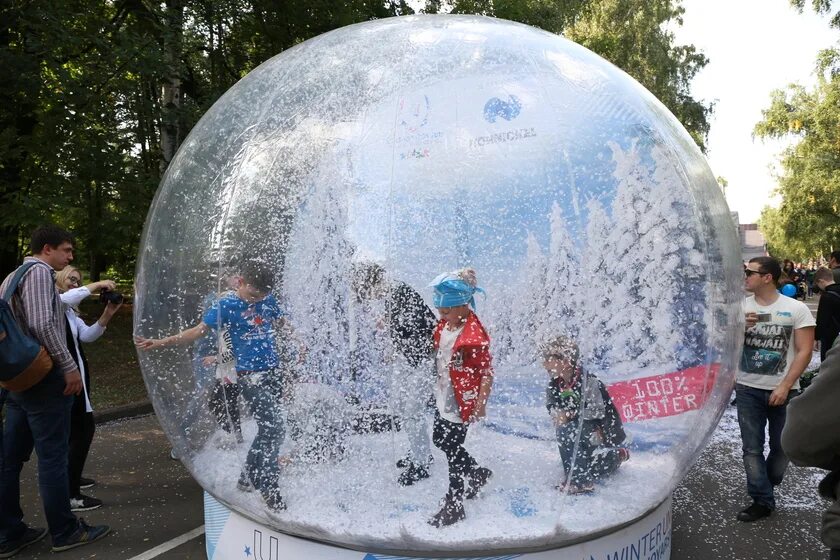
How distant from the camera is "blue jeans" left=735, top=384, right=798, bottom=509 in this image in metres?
4.09

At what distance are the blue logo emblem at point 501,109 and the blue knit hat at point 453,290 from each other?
0.68 m

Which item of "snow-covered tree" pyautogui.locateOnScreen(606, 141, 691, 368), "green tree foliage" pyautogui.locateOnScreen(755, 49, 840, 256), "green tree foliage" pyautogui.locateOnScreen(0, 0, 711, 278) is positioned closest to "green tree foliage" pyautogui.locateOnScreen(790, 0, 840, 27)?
"green tree foliage" pyautogui.locateOnScreen(755, 49, 840, 256)

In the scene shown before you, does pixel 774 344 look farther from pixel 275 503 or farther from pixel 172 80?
pixel 172 80

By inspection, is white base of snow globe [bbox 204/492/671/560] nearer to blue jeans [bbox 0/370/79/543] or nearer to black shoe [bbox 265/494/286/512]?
black shoe [bbox 265/494/286/512]

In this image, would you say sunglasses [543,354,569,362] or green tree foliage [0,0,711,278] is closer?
sunglasses [543,354,569,362]

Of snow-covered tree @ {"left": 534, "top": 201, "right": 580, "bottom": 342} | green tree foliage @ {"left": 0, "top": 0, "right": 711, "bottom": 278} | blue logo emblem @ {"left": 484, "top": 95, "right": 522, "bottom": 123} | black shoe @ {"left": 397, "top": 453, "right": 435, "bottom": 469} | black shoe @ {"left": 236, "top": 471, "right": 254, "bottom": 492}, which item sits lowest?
black shoe @ {"left": 236, "top": 471, "right": 254, "bottom": 492}

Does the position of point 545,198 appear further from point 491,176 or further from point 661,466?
point 661,466

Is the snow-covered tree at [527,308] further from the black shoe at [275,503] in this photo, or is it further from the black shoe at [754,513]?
the black shoe at [754,513]

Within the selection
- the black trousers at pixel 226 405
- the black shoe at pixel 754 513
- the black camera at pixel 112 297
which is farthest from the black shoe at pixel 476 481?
the black camera at pixel 112 297

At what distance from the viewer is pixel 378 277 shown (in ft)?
8.60

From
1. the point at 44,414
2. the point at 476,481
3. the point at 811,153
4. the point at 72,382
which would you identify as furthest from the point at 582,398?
the point at 811,153

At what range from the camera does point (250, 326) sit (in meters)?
2.82

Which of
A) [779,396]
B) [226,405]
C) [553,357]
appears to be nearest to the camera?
[553,357]

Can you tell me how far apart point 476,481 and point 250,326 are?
3.73ft
